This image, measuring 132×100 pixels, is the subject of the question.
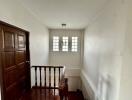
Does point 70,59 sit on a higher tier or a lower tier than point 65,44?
lower

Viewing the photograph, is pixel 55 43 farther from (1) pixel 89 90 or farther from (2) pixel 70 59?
(1) pixel 89 90

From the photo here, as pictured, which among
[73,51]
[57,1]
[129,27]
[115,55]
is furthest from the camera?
[73,51]

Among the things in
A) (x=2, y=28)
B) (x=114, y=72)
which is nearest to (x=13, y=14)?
(x=2, y=28)

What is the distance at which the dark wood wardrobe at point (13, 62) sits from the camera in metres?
2.01

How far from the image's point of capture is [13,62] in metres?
2.44

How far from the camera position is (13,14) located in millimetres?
2314

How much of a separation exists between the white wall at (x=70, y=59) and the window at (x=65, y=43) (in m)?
0.18

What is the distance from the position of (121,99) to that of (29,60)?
2.61 m

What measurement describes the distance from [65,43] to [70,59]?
3.31ft

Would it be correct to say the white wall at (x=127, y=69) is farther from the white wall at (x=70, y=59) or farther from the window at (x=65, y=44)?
the window at (x=65, y=44)

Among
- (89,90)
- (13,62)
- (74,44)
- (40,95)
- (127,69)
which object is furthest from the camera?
(74,44)

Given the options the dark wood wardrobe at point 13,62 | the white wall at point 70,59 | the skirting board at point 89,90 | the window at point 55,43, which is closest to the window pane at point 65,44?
the white wall at point 70,59

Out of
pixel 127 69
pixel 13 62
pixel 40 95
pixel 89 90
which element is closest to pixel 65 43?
pixel 89 90

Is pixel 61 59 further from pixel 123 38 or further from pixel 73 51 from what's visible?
pixel 123 38
